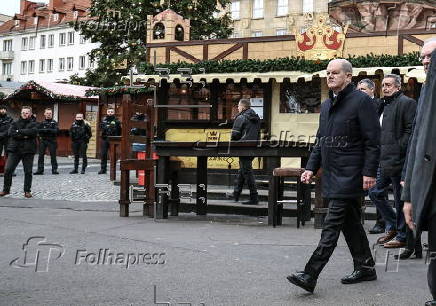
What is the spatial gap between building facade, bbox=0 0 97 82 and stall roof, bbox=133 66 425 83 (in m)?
60.7

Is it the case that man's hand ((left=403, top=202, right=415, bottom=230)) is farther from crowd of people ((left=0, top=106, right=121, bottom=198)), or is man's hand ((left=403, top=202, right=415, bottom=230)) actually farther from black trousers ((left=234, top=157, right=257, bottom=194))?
crowd of people ((left=0, top=106, right=121, bottom=198))

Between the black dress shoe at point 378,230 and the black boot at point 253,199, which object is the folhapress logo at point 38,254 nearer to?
the black dress shoe at point 378,230

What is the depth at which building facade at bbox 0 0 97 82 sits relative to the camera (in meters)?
81.8

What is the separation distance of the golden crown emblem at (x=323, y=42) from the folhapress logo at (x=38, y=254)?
10167 mm

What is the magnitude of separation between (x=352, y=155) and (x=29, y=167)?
31.6 feet

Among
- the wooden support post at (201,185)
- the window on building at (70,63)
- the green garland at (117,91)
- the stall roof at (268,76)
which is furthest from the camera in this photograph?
the window on building at (70,63)

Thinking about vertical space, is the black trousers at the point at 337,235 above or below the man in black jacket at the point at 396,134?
below

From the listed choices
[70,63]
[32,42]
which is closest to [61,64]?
[70,63]

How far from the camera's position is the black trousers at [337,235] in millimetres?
5410

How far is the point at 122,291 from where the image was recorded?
210 inches

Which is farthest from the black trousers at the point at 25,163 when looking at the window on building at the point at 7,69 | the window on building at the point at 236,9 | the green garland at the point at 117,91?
the window on building at the point at 7,69

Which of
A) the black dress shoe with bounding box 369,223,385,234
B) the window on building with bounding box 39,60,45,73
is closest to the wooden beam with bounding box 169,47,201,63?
the black dress shoe with bounding box 369,223,385,234

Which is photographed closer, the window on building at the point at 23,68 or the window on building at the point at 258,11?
the window on building at the point at 258,11

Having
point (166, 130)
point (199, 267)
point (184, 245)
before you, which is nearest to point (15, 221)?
point (184, 245)
